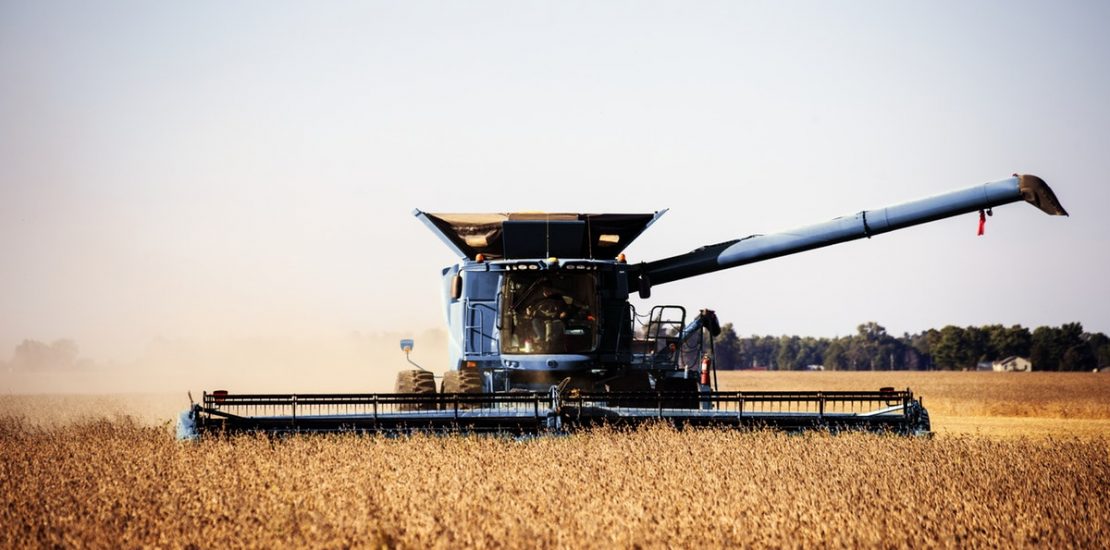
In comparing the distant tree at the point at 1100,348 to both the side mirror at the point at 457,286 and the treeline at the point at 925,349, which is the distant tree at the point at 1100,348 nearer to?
the treeline at the point at 925,349

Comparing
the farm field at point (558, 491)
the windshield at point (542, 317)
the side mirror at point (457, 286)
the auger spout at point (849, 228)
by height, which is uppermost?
the auger spout at point (849, 228)

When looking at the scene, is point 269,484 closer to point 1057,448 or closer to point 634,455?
point 634,455

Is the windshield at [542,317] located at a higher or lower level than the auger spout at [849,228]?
lower

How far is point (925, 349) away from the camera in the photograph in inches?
5325

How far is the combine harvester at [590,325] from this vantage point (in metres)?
11.7

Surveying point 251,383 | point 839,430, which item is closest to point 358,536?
point 839,430

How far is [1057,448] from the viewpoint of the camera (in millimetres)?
10883

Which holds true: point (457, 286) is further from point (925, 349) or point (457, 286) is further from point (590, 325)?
point (925, 349)

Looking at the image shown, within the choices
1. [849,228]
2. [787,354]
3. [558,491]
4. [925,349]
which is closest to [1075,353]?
[925,349]

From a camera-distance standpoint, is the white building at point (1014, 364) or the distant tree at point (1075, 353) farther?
the white building at point (1014, 364)

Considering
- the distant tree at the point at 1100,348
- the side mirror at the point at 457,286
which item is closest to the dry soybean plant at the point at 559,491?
the side mirror at the point at 457,286

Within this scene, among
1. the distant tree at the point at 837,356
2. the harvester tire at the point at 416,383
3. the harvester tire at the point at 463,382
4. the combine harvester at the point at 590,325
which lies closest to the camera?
the combine harvester at the point at 590,325

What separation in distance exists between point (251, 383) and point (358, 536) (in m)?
34.1

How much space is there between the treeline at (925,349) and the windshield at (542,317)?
56653mm
